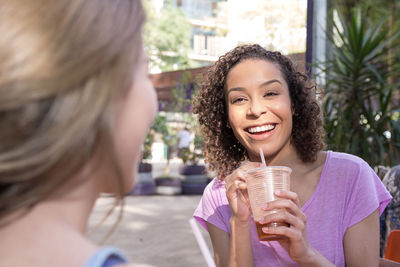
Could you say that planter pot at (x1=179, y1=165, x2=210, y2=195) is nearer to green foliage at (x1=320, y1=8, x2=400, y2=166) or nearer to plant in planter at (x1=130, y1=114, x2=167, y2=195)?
plant in planter at (x1=130, y1=114, x2=167, y2=195)

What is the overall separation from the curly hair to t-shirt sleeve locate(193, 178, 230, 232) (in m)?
0.07

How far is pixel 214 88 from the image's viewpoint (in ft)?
6.29

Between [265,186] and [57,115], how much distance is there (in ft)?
2.88

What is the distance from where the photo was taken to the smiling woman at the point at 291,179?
154 centimetres

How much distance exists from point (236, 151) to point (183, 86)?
23.3 feet

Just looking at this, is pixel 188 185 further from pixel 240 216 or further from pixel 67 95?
pixel 67 95

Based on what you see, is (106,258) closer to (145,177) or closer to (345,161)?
(345,161)

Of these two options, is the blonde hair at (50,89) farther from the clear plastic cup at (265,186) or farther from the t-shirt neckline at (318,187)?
the t-shirt neckline at (318,187)

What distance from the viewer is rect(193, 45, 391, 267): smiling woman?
1.54 meters

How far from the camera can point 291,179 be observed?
171 centimetres

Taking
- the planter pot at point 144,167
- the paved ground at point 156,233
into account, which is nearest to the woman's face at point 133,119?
the paved ground at point 156,233

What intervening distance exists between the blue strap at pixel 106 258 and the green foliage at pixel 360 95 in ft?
11.3

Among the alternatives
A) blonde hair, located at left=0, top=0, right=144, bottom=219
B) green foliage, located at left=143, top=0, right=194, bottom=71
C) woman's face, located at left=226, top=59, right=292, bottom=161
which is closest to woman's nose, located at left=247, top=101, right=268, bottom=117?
woman's face, located at left=226, top=59, right=292, bottom=161

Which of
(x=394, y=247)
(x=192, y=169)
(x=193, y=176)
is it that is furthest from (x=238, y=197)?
(x=193, y=176)
